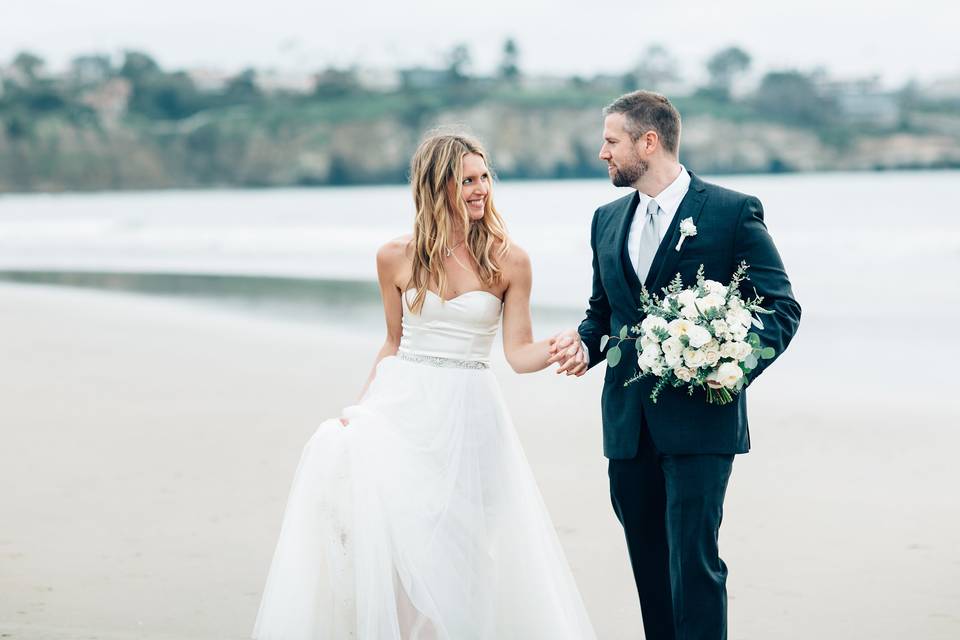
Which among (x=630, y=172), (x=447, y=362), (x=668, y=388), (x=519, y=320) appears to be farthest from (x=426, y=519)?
(x=630, y=172)

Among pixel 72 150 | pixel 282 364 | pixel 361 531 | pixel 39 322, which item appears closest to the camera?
pixel 361 531

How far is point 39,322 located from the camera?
48.9 ft

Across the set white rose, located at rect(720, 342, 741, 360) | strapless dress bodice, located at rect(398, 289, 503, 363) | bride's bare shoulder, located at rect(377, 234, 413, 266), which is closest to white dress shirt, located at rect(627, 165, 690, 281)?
white rose, located at rect(720, 342, 741, 360)

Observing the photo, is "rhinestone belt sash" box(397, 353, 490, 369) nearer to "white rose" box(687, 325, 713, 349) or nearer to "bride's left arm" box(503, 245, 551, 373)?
"bride's left arm" box(503, 245, 551, 373)

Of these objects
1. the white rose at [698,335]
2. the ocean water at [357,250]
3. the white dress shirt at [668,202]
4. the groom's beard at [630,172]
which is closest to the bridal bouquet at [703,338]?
the white rose at [698,335]

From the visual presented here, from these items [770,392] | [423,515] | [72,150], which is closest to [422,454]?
[423,515]

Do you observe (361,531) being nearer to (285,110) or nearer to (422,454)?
(422,454)

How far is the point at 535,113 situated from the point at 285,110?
873 inches

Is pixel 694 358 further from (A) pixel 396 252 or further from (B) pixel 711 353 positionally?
(A) pixel 396 252

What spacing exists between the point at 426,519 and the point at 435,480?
16 centimetres

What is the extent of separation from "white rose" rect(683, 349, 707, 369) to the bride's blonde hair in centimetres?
91

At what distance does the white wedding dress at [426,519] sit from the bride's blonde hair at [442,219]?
88mm

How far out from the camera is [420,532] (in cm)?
401

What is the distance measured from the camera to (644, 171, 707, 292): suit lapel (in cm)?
390
